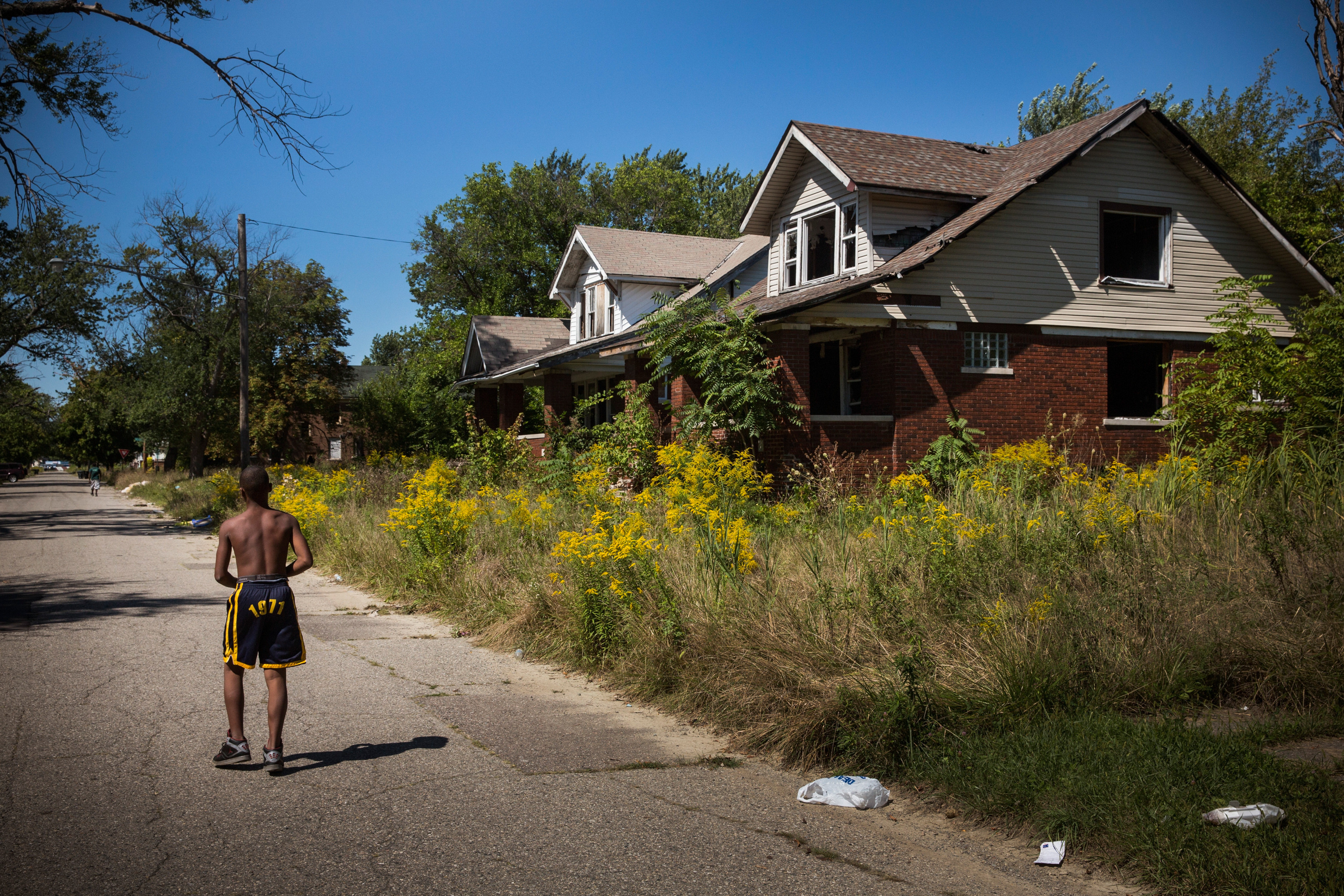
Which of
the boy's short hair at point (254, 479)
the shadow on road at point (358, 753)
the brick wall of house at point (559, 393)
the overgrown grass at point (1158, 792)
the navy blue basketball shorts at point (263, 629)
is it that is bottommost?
the shadow on road at point (358, 753)

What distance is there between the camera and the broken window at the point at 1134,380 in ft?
66.1

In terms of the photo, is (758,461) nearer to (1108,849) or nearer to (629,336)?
(629,336)

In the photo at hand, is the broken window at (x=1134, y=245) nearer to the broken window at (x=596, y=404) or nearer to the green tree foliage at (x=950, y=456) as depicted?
the green tree foliage at (x=950, y=456)

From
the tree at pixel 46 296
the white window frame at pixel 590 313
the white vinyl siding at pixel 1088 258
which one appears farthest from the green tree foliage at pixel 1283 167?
the tree at pixel 46 296

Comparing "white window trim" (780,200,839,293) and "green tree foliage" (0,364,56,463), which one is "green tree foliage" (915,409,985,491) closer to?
"white window trim" (780,200,839,293)

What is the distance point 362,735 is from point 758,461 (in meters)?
11.5

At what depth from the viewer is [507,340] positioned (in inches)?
1384

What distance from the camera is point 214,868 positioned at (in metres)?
3.79

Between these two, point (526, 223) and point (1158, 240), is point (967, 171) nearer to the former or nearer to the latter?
point (1158, 240)

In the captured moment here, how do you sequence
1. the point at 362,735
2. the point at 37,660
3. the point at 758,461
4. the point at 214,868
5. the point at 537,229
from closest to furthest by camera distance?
the point at 214,868
the point at 362,735
the point at 37,660
the point at 758,461
the point at 537,229

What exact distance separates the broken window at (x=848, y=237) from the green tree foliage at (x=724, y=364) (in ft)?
9.41

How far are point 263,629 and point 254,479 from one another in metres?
0.89

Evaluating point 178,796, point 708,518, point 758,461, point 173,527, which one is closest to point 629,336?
point 758,461

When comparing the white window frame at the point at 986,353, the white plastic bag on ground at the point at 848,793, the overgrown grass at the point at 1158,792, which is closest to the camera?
the overgrown grass at the point at 1158,792
